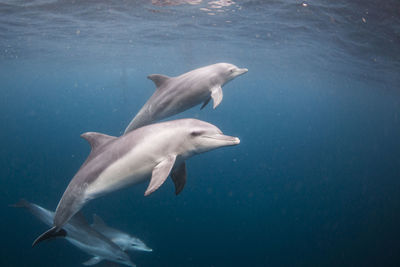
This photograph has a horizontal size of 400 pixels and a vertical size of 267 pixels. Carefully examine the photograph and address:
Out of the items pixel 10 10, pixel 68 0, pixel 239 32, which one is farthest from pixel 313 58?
pixel 10 10

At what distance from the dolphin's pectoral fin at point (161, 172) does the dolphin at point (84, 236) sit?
467 centimetres

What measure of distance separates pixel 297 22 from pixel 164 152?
16405 mm

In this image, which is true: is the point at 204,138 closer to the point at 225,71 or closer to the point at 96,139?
the point at 96,139

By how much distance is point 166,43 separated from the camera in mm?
26406

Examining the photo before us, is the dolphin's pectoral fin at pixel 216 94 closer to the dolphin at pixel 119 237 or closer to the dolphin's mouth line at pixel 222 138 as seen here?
the dolphin's mouth line at pixel 222 138

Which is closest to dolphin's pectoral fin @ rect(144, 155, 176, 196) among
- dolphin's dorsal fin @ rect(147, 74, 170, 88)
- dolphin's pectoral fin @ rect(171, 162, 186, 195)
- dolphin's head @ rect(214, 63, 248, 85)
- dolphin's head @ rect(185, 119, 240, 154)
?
dolphin's head @ rect(185, 119, 240, 154)

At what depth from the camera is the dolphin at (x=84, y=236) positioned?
270 inches

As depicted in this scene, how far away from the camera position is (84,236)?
277 inches

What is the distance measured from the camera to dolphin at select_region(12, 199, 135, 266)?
22.5ft

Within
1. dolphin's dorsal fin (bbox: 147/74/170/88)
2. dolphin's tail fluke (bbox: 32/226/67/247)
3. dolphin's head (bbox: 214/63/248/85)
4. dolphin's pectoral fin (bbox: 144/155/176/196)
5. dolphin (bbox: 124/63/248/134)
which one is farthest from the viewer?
dolphin's head (bbox: 214/63/248/85)

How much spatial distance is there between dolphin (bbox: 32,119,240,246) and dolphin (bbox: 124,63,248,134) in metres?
1.28

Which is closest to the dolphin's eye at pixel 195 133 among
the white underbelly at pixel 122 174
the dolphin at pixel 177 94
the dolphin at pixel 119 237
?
the white underbelly at pixel 122 174

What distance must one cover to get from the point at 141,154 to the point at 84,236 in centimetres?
511

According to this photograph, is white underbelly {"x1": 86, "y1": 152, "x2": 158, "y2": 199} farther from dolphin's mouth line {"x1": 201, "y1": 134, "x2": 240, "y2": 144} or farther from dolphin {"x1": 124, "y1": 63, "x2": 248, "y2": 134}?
dolphin {"x1": 124, "y1": 63, "x2": 248, "y2": 134}
